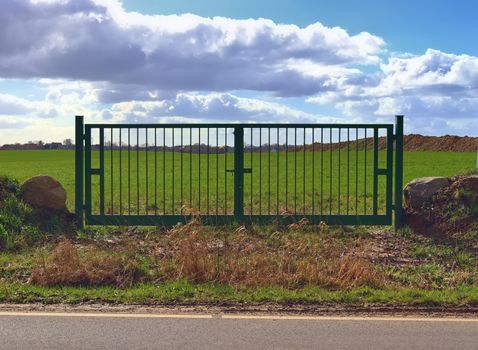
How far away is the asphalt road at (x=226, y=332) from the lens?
16.9 ft

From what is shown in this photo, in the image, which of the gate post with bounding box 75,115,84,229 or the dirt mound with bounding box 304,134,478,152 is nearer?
the gate post with bounding box 75,115,84,229

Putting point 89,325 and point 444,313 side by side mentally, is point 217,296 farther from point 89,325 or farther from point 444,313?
point 444,313

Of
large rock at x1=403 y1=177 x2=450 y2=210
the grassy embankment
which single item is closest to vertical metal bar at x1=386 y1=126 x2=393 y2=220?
large rock at x1=403 y1=177 x2=450 y2=210

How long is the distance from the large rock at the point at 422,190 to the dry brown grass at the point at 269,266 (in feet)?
10.1

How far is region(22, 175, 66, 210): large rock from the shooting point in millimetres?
11500

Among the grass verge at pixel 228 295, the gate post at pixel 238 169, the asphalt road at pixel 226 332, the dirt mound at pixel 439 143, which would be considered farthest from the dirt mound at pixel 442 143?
the asphalt road at pixel 226 332

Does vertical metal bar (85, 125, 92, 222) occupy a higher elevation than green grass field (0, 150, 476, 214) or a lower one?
higher

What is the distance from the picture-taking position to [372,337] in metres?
5.36

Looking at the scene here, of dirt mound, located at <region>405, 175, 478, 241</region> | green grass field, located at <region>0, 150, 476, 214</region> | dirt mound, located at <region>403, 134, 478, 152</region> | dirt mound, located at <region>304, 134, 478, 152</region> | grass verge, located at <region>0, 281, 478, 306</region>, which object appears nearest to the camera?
grass verge, located at <region>0, 281, 478, 306</region>

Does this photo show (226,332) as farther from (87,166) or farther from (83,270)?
(87,166)

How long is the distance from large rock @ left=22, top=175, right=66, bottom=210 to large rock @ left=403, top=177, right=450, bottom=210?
6805 millimetres

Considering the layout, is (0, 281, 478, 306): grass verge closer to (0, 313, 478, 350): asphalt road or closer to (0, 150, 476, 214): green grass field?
(0, 313, 478, 350): asphalt road

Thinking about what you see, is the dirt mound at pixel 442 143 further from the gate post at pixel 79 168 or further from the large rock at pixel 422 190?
the gate post at pixel 79 168

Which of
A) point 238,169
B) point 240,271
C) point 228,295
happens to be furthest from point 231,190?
point 228,295
